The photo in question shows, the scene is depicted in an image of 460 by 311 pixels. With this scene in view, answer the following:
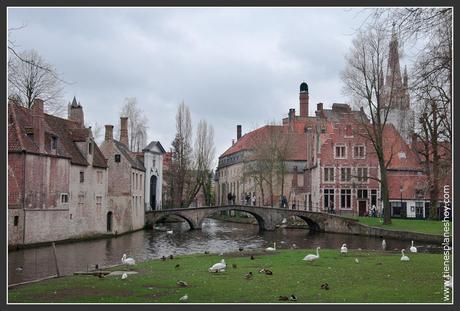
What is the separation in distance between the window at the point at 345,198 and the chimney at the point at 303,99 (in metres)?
30.6

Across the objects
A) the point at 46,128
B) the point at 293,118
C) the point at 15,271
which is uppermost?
the point at 293,118

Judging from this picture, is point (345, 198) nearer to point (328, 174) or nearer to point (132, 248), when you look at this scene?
point (328, 174)

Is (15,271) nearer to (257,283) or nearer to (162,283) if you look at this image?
(162,283)

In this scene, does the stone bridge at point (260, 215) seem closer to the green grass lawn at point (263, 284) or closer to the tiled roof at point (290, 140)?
the tiled roof at point (290, 140)

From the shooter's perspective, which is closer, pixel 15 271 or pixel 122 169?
pixel 15 271

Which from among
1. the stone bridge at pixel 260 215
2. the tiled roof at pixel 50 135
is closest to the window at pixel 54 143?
the tiled roof at pixel 50 135

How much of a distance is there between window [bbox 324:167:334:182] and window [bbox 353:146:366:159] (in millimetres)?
2666

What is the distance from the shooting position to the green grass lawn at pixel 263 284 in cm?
1307

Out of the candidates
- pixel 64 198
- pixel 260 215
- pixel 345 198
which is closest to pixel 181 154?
pixel 260 215

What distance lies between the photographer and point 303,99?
86.7 meters

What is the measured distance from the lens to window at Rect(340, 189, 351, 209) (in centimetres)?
5644

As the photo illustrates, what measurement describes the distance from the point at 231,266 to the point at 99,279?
458cm

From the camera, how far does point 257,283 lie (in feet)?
50.0

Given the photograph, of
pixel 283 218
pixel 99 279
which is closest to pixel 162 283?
pixel 99 279
